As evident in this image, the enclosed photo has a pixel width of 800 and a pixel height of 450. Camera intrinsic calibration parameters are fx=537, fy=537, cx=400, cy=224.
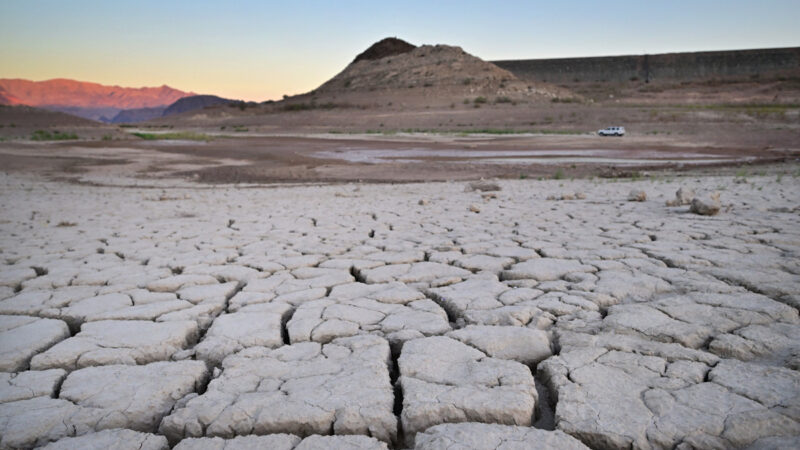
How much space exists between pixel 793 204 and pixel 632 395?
4743mm

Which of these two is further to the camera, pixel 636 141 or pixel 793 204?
pixel 636 141

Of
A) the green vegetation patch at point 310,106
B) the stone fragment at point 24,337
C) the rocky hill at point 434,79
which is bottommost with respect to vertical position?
the stone fragment at point 24,337

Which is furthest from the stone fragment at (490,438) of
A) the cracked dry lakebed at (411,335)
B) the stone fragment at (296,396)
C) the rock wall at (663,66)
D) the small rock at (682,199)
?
the rock wall at (663,66)

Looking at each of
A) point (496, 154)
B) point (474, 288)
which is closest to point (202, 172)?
point (496, 154)

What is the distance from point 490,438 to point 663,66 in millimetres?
58882

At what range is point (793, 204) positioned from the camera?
5.26 metres

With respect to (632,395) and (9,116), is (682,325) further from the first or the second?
(9,116)

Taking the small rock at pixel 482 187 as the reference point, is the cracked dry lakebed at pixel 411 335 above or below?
below

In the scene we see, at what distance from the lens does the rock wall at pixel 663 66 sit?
4819 cm

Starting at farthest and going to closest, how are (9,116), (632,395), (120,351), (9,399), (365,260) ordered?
(9,116), (365,260), (120,351), (9,399), (632,395)

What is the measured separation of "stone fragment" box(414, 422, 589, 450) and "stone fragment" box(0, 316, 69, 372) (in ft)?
5.63

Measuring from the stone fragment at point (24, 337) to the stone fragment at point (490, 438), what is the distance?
171 cm

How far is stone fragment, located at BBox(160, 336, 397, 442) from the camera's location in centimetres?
167

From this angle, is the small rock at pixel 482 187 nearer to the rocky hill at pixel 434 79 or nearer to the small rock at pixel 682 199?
the small rock at pixel 682 199
